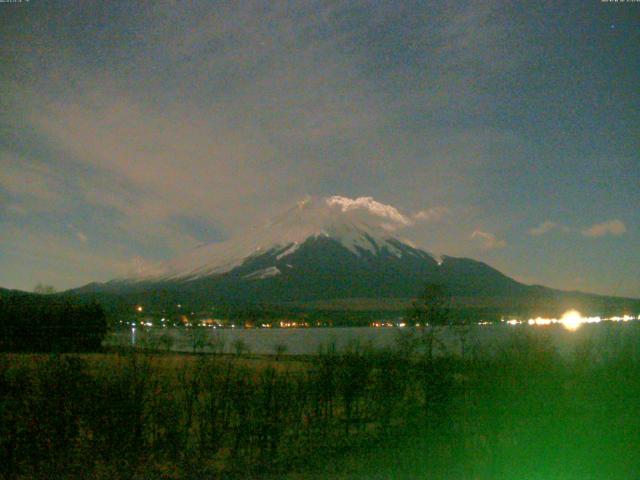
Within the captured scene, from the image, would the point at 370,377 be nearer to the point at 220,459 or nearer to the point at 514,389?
the point at 514,389

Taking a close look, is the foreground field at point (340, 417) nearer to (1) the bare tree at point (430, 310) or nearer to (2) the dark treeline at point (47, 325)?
(1) the bare tree at point (430, 310)

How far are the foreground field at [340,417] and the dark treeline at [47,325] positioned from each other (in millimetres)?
17583

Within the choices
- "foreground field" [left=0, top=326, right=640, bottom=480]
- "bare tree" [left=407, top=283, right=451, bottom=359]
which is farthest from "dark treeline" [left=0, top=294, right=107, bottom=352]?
"foreground field" [left=0, top=326, right=640, bottom=480]

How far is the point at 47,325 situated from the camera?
32594 mm

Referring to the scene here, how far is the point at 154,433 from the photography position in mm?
8383

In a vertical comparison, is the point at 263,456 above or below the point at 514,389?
below

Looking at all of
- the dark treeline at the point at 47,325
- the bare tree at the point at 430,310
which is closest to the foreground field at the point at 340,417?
the bare tree at the point at 430,310

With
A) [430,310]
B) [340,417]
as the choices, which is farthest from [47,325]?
[340,417]

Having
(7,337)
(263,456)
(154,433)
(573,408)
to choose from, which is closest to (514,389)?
(573,408)

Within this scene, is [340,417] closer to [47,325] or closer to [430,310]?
[430,310]

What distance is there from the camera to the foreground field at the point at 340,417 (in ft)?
25.6

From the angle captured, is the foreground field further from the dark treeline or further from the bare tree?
the dark treeline

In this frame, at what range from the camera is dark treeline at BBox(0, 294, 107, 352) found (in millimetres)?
28844

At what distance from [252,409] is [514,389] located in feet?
13.1
